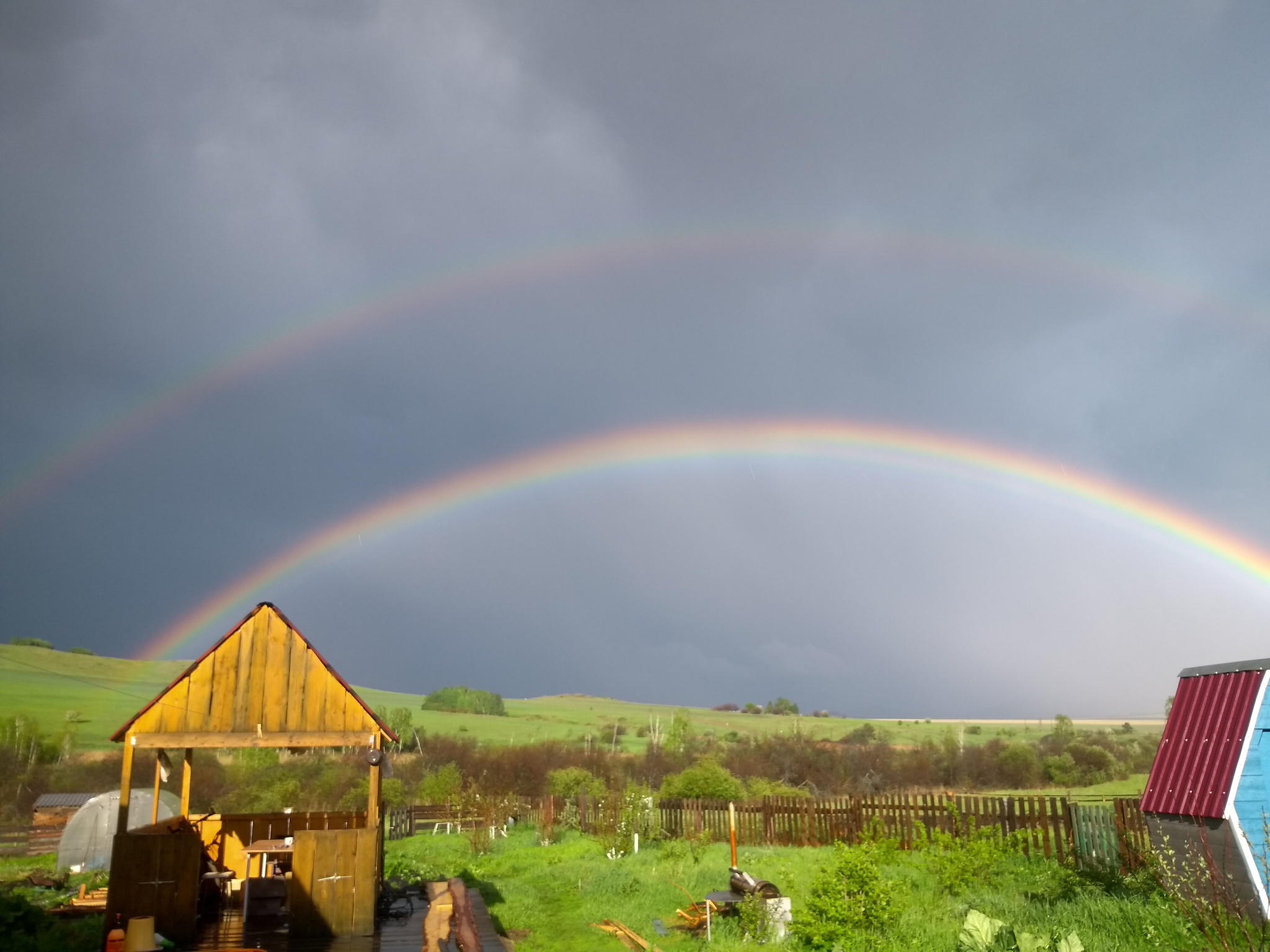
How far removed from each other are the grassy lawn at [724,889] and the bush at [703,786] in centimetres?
1399

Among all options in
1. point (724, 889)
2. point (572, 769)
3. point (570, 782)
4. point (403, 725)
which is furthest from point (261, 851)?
point (403, 725)

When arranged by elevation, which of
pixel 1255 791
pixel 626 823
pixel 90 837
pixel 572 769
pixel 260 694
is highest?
pixel 260 694

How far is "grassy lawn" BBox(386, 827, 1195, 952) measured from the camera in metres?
12.6

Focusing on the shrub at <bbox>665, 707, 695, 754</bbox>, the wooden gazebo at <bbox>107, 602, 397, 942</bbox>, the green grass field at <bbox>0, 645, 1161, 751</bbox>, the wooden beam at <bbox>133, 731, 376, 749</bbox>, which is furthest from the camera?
the green grass field at <bbox>0, 645, 1161, 751</bbox>

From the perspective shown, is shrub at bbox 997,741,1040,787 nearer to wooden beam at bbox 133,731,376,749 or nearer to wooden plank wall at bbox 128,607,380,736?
wooden beam at bbox 133,731,376,749

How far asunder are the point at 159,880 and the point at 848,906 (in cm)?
968

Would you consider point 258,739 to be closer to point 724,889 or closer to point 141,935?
point 141,935

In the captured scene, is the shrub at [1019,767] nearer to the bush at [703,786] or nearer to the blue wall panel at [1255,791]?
the bush at [703,786]

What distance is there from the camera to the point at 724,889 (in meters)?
19.2

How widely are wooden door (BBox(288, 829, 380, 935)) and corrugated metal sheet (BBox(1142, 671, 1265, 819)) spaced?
38.8ft

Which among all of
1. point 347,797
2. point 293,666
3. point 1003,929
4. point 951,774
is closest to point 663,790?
point 347,797

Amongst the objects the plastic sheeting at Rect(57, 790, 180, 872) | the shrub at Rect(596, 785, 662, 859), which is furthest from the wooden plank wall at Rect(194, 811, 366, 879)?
the plastic sheeting at Rect(57, 790, 180, 872)

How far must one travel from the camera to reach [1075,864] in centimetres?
1912

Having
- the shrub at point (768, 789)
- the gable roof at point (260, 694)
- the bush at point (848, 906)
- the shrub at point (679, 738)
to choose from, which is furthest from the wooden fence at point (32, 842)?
the shrub at point (679, 738)
